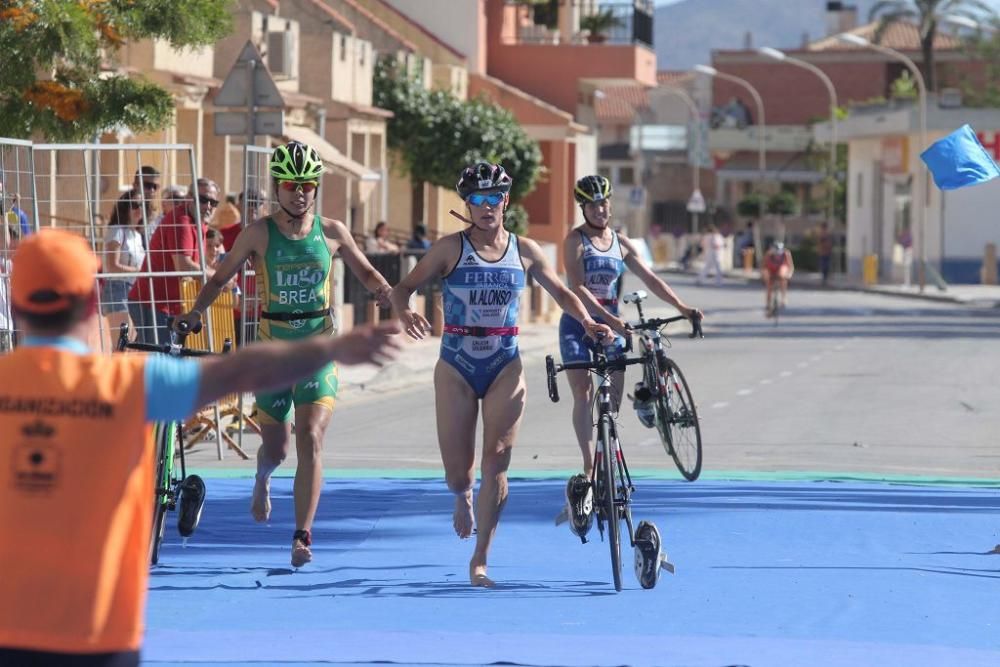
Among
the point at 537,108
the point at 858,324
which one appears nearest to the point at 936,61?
the point at 537,108

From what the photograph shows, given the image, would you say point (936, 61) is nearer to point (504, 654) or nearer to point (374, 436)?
point (374, 436)

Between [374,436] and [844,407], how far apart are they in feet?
17.4

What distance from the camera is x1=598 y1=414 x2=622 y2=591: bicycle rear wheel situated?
8859 millimetres

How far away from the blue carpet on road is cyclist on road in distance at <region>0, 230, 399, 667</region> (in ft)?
9.48

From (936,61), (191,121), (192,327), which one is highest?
(936,61)

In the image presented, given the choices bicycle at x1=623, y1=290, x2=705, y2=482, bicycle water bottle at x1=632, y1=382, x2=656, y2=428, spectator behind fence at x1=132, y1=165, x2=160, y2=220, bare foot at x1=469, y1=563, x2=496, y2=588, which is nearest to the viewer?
bare foot at x1=469, y1=563, x2=496, y2=588

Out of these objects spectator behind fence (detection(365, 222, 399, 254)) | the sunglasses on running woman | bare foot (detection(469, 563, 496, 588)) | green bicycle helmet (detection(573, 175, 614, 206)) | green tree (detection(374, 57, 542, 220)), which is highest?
green tree (detection(374, 57, 542, 220))

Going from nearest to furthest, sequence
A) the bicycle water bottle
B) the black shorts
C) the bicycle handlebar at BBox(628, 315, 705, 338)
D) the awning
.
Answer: the black shorts
the bicycle handlebar at BBox(628, 315, 705, 338)
the bicycle water bottle
the awning

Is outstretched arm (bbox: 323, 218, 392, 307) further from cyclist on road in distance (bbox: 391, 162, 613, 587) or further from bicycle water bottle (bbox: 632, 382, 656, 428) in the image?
bicycle water bottle (bbox: 632, 382, 656, 428)

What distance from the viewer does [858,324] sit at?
36812 mm

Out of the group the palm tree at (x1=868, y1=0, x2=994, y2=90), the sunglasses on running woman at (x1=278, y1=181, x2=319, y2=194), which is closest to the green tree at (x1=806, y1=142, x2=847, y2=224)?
the palm tree at (x1=868, y1=0, x2=994, y2=90)

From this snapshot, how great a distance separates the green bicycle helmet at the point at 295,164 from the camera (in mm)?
9453

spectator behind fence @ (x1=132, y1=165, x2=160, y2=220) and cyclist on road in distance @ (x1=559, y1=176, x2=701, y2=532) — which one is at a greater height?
spectator behind fence @ (x1=132, y1=165, x2=160, y2=220)

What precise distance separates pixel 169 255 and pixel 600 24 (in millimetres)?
38062
